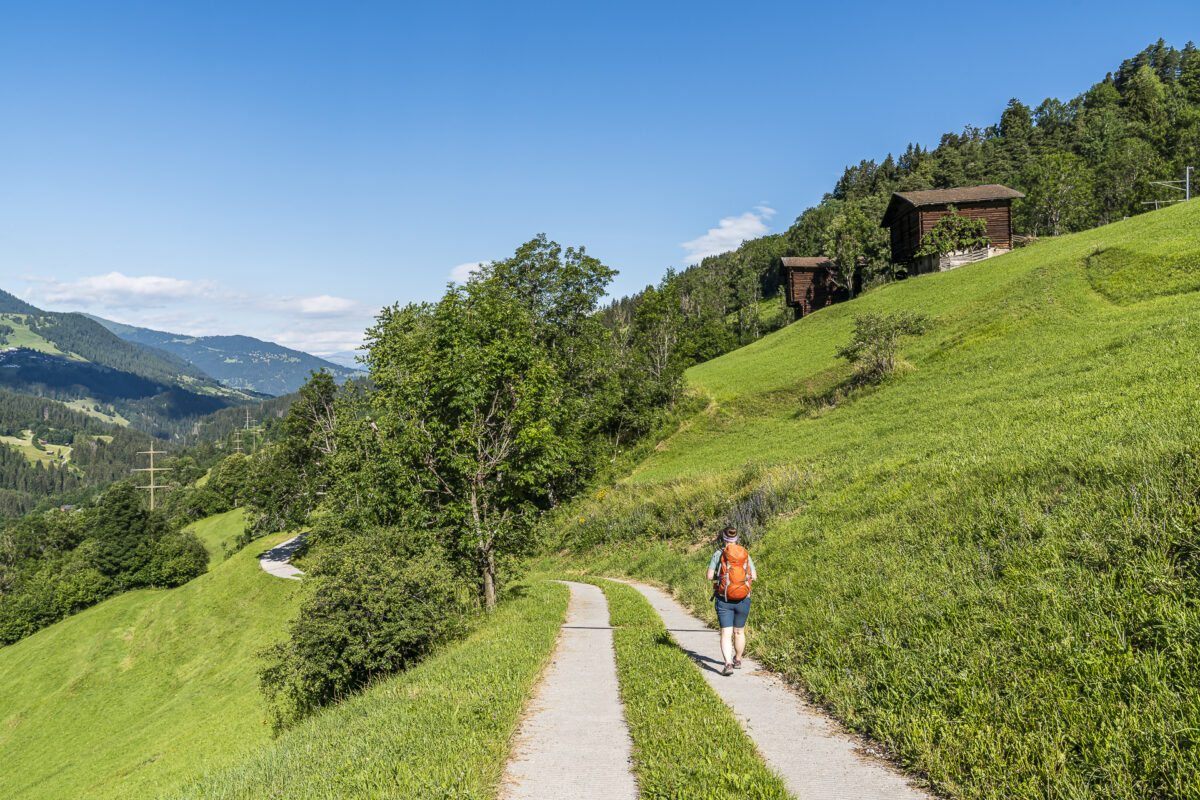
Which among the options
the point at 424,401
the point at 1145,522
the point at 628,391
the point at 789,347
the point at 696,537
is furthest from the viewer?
the point at 789,347

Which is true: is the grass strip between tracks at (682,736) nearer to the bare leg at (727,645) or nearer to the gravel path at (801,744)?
the gravel path at (801,744)

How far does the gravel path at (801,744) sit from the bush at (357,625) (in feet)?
28.6

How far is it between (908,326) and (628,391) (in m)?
21.8

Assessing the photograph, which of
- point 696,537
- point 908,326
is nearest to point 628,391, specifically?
point 908,326

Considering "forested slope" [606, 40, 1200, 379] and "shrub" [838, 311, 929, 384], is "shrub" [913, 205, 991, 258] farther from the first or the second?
"shrub" [838, 311, 929, 384]

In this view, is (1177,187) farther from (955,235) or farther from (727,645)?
(727,645)

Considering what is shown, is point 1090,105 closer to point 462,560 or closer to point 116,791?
point 462,560

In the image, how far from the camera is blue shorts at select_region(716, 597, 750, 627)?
358 inches

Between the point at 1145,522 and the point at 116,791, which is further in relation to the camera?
the point at 116,791

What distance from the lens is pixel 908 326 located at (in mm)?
39938

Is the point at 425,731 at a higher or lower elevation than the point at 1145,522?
lower

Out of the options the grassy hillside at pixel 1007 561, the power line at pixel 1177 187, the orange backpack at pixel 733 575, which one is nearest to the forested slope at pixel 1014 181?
the power line at pixel 1177 187

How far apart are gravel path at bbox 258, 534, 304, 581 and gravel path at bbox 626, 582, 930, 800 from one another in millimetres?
45258

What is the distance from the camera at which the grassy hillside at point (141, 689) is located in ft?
77.4
